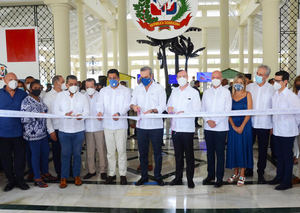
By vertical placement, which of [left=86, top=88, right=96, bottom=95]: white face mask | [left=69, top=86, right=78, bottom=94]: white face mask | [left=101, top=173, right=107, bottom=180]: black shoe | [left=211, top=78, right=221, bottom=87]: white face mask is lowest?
[left=101, top=173, right=107, bottom=180]: black shoe

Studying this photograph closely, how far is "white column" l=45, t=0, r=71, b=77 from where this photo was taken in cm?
718

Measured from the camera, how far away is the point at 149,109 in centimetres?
378

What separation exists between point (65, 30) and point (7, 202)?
498 centimetres

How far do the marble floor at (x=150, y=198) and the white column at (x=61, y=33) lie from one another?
3.99 meters

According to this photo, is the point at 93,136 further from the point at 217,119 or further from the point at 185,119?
the point at 217,119

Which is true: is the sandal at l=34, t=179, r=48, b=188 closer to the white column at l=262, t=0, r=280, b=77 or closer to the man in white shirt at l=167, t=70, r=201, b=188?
the man in white shirt at l=167, t=70, r=201, b=188

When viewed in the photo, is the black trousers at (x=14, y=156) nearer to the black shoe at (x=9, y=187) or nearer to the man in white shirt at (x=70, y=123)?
the black shoe at (x=9, y=187)

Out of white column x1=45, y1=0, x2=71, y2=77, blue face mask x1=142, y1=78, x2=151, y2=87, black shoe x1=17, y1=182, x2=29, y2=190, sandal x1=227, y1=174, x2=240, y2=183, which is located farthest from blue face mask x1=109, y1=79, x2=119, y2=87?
white column x1=45, y1=0, x2=71, y2=77

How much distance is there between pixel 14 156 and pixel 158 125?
6.46 feet

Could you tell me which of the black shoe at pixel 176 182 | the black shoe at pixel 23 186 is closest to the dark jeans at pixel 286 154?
Answer: the black shoe at pixel 176 182

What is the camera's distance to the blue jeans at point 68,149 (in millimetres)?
3820

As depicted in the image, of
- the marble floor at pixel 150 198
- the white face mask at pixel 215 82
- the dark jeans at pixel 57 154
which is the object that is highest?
the white face mask at pixel 215 82

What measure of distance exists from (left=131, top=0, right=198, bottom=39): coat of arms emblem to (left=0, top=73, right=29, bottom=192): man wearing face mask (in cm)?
241

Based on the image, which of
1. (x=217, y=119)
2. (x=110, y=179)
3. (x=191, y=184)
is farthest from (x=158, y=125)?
(x=110, y=179)
